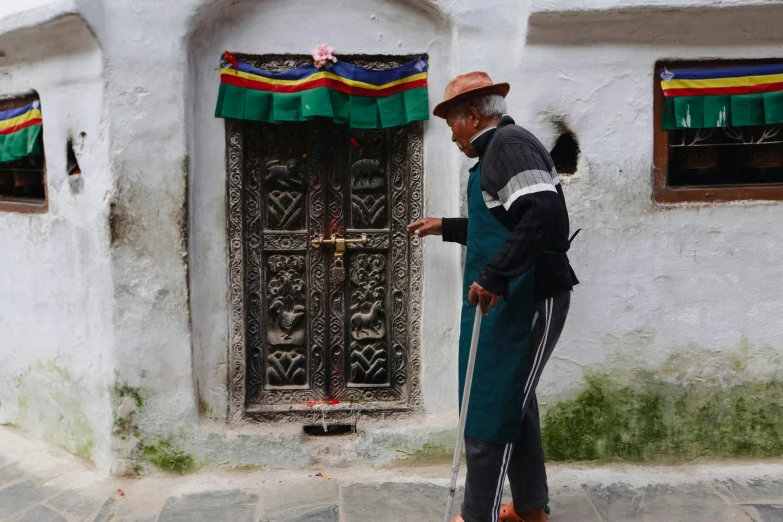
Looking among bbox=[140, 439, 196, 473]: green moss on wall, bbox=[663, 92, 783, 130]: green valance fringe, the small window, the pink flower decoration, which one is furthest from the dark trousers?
the small window

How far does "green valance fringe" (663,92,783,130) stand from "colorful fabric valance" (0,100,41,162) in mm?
3876

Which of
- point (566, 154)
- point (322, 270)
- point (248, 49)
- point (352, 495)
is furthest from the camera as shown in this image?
point (322, 270)

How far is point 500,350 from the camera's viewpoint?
10.3 ft

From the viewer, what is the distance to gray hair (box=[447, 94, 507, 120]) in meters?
3.20

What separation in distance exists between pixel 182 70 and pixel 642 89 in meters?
2.62

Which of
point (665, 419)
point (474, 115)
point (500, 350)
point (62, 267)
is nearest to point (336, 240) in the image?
point (474, 115)

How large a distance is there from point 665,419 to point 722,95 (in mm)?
1930

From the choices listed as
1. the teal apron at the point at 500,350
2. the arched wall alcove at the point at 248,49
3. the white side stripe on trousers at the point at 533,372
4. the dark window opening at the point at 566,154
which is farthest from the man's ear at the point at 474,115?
the dark window opening at the point at 566,154

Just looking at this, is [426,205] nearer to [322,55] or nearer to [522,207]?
[322,55]

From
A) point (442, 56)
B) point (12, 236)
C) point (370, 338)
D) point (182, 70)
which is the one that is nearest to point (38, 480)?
point (12, 236)

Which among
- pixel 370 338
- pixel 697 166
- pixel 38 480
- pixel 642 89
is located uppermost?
pixel 642 89

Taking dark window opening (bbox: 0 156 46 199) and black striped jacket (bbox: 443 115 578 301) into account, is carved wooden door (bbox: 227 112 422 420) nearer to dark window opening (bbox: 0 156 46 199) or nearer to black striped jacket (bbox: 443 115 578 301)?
black striped jacket (bbox: 443 115 578 301)

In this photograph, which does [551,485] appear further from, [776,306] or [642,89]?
[642,89]

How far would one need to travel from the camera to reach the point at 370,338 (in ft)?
14.9
